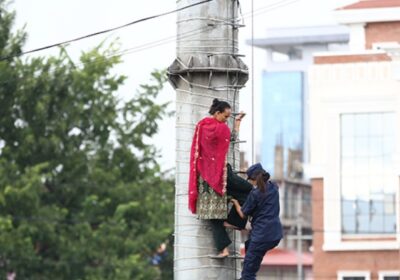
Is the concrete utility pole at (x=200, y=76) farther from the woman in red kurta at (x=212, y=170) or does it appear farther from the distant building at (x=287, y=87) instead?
the distant building at (x=287, y=87)

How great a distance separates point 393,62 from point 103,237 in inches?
419

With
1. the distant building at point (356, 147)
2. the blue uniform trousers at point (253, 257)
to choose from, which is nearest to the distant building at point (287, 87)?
the distant building at point (356, 147)

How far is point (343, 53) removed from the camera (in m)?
60.8

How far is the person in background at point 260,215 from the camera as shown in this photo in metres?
11.2

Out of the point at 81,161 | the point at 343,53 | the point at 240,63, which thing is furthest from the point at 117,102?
the point at 240,63

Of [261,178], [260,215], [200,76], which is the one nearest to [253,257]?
[260,215]

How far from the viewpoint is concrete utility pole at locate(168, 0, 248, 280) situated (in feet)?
Answer: 36.0

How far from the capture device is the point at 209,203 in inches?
429

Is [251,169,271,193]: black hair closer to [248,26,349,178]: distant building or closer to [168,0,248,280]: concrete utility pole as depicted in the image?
[168,0,248,280]: concrete utility pole

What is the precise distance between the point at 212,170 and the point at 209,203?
223 mm

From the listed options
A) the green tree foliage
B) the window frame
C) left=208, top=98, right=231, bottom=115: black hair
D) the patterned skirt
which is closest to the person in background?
the patterned skirt

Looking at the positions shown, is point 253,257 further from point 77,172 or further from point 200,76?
point 77,172

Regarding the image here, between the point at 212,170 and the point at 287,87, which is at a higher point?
the point at 287,87

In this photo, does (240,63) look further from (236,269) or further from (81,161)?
(81,161)
